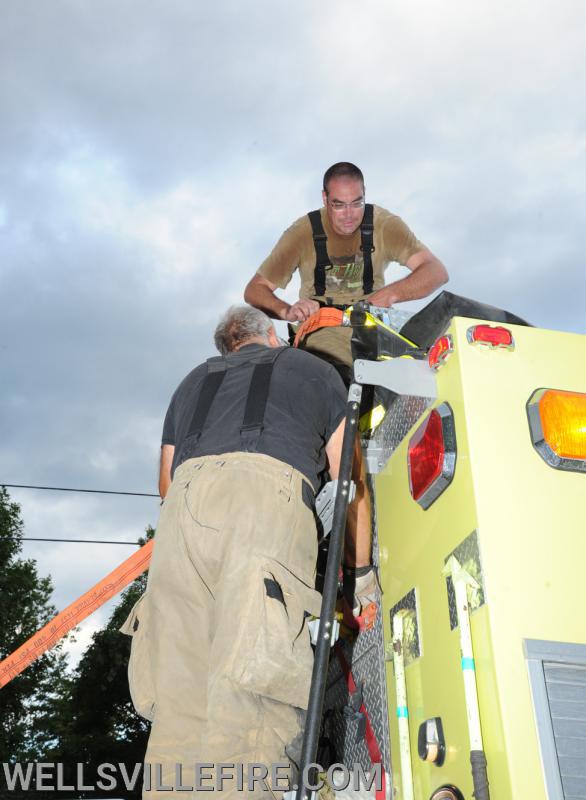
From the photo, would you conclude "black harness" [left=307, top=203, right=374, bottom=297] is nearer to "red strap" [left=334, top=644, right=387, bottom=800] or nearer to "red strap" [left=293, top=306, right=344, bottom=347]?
"red strap" [left=293, top=306, right=344, bottom=347]

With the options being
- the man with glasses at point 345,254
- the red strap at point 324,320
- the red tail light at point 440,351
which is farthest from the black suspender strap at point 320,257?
the red tail light at point 440,351

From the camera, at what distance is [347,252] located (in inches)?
167

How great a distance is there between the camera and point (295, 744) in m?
2.02

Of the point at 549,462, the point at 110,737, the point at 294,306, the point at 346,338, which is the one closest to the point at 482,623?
the point at 549,462

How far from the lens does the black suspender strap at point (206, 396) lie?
9.00 ft

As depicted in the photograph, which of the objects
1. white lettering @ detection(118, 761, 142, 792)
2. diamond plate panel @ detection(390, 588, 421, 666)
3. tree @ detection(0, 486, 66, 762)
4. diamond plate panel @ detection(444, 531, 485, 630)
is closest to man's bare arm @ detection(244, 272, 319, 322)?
diamond plate panel @ detection(390, 588, 421, 666)

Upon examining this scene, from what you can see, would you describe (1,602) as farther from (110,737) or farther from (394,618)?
(394,618)

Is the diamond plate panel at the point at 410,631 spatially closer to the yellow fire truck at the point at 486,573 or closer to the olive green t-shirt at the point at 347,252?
the yellow fire truck at the point at 486,573

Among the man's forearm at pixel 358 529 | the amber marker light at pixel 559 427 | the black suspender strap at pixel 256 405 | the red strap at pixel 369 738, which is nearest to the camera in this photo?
the amber marker light at pixel 559 427

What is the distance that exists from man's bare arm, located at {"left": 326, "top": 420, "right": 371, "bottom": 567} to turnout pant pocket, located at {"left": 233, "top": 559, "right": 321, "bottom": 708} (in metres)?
0.55

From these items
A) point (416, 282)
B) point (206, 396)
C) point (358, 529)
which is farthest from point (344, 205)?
→ point (358, 529)

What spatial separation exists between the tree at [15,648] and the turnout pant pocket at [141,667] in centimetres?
3355

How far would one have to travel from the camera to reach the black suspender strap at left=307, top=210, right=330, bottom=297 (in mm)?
4176

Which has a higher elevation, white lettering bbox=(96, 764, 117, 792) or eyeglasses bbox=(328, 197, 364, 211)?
eyeglasses bbox=(328, 197, 364, 211)
